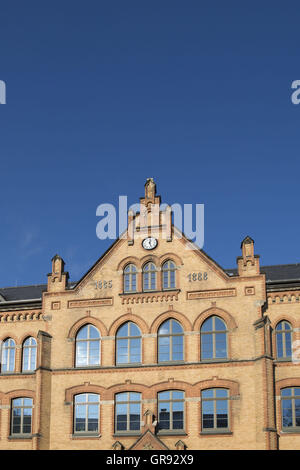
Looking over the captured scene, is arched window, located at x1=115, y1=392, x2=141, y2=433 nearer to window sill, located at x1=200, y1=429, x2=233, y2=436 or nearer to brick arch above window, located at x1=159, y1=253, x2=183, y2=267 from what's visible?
window sill, located at x1=200, y1=429, x2=233, y2=436

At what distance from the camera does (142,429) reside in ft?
114

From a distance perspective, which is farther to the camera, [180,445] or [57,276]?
[57,276]

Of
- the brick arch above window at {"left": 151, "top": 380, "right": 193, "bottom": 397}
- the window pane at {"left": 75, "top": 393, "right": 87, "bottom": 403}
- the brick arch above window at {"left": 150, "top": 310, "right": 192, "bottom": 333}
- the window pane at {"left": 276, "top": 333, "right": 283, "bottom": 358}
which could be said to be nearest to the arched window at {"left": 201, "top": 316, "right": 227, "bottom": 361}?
the brick arch above window at {"left": 150, "top": 310, "right": 192, "bottom": 333}

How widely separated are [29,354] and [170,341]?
862cm

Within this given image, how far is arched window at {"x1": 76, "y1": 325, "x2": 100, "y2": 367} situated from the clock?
17.6ft

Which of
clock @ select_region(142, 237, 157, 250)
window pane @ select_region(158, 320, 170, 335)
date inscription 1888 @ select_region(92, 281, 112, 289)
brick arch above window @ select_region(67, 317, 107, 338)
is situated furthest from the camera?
date inscription 1888 @ select_region(92, 281, 112, 289)

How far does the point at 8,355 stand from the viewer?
Result: 39.3 meters

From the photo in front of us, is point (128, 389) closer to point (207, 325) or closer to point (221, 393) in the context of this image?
point (221, 393)

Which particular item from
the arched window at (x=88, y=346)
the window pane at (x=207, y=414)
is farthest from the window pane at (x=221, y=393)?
the arched window at (x=88, y=346)

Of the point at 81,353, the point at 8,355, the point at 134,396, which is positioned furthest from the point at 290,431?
the point at 8,355

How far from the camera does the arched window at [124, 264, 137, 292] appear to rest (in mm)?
37500

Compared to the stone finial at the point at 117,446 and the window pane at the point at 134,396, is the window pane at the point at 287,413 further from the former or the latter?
the stone finial at the point at 117,446

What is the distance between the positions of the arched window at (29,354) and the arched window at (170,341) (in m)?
7.70
